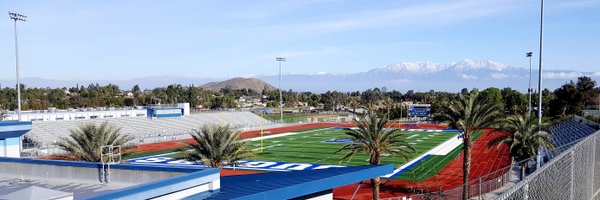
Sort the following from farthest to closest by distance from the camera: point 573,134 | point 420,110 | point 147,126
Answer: point 420,110 < point 147,126 < point 573,134

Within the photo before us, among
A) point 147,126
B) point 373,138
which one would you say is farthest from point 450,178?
point 147,126

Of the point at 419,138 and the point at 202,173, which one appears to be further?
the point at 419,138

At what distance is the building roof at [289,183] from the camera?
1193 cm

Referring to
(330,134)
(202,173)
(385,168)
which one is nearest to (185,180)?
(202,173)

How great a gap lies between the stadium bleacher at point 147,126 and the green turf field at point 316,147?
6522 millimetres

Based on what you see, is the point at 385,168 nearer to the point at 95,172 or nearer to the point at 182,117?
the point at 95,172

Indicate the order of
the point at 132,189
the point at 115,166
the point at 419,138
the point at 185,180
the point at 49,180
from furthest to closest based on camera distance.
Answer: the point at 419,138 < the point at 49,180 < the point at 115,166 < the point at 185,180 < the point at 132,189

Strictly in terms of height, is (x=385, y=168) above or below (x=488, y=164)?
above

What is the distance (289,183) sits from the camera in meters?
13.0

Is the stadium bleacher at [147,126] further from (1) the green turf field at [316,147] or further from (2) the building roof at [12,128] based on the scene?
(2) the building roof at [12,128]

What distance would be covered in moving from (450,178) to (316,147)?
22.2 meters

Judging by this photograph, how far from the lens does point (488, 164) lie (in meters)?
45.3

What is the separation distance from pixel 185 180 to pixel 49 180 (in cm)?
607

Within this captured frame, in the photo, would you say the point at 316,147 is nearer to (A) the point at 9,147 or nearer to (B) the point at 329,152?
(B) the point at 329,152
